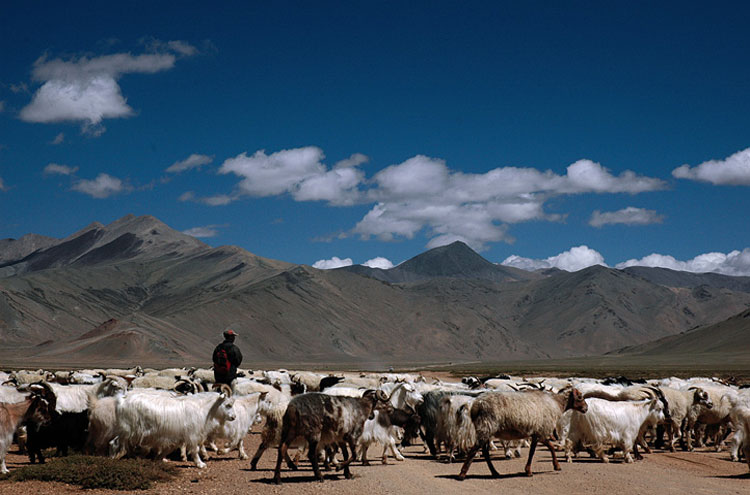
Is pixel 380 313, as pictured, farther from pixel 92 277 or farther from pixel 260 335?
pixel 92 277

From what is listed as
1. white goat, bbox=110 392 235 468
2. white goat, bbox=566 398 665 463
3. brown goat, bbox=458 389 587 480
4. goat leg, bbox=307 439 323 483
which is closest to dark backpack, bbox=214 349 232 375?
white goat, bbox=110 392 235 468

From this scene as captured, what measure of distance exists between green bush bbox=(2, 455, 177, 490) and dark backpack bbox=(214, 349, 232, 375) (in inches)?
163

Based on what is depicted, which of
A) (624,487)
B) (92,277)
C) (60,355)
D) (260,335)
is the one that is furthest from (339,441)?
(92,277)

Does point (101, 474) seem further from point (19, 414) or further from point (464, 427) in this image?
point (464, 427)

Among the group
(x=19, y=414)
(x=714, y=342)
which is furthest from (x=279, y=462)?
(x=714, y=342)

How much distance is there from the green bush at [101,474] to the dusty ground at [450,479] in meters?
0.19

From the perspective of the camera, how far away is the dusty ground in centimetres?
1160

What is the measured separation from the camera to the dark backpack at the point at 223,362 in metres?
16.3

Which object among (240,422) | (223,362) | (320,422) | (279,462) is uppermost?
(223,362)

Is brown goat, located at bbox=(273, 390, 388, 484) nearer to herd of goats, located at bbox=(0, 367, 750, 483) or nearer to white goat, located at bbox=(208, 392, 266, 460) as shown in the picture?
herd of goats, located at bbox=(0, 367, 750, 483)

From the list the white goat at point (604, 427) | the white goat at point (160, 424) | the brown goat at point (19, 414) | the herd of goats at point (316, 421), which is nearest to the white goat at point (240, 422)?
the herd of goats at point (316, 421)

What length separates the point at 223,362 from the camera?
16344mm

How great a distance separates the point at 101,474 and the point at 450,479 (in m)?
5.74

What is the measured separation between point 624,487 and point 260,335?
12349 cm
